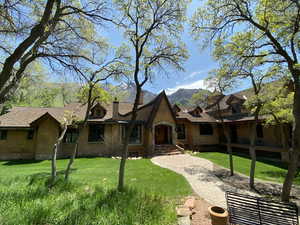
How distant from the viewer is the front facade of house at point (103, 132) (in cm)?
1471

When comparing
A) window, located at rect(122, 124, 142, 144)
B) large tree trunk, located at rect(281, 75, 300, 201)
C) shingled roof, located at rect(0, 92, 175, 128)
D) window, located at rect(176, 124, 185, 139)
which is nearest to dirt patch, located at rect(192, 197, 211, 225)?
large tree trunk, located at rect(281, 75, 300, 201)

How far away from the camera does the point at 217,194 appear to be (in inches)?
257

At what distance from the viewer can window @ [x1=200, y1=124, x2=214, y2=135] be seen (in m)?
21.2

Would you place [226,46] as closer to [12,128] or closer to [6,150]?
[12,128]

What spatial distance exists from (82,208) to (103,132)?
501 inches

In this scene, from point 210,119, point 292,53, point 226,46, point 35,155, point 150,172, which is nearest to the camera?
point 292,53

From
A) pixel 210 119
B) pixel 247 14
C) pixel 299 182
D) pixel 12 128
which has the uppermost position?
pixel 247 14

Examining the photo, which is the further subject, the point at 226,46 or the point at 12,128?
the point at 12,128

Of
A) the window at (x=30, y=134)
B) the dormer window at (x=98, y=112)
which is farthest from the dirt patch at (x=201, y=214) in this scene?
the window at (x=30, y=134)

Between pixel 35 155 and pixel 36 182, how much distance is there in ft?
30.6

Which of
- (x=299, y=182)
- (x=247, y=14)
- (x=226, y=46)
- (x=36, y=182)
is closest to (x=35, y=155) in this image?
(x=36, y=182)

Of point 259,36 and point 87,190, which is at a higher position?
point 259,36

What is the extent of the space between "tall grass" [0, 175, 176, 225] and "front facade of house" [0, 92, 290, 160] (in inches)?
361

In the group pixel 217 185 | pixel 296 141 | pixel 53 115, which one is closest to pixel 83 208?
pixel 217 185
